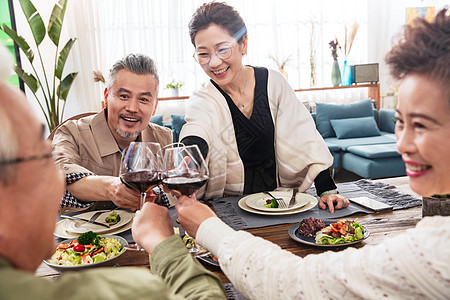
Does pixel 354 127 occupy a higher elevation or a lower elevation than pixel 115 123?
lower

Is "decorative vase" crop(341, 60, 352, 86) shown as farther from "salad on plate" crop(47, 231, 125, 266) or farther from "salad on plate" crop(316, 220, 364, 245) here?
"salad on plate" crop(47, 231, 125, 266)

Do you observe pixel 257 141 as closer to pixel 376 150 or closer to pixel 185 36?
pixel 376 150

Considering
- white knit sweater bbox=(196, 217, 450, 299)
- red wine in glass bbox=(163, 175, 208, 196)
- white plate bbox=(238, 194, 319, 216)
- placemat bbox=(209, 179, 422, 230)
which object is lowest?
placemat bbox=(209, 179, 422, 230)

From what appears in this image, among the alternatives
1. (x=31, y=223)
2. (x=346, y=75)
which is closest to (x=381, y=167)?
(x=346, y=75)

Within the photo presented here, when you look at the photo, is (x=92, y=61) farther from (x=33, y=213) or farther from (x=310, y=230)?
(x=33, y=213)

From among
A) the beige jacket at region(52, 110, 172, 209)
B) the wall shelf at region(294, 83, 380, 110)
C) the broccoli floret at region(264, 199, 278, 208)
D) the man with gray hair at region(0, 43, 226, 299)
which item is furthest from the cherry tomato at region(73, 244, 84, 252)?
the wall shelf at region(294, 83, 380, 110)

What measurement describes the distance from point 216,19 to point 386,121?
471 centimetres

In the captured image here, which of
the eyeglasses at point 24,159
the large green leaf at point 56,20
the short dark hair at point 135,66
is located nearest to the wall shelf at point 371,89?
the large green leaf at point 56,20

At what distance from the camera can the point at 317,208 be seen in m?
1.53

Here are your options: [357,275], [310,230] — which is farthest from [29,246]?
[310,230]

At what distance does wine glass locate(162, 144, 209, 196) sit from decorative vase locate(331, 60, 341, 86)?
552 centimetres

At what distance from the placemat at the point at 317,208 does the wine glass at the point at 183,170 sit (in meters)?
0.33

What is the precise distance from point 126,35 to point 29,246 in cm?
573

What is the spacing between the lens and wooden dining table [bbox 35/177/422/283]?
3.60 ft
